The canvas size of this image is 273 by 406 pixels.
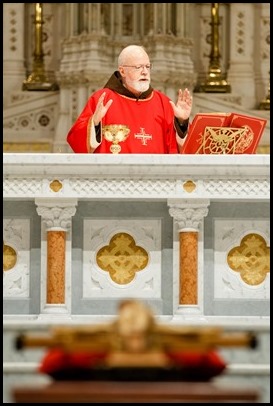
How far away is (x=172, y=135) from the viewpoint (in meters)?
12.4

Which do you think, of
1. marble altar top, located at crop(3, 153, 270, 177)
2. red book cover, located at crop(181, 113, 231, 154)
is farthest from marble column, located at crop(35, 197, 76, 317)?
red book cover, located at crop(181, 113, 231, 154)

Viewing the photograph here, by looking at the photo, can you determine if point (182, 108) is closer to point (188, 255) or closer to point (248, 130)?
point (248, 130)

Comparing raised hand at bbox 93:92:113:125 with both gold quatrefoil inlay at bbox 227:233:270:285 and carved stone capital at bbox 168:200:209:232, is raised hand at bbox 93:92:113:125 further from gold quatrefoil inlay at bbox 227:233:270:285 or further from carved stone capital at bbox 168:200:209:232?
gold quatrefoil inlay at bbox 227:233:270:285

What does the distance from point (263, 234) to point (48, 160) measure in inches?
62.1

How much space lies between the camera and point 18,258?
11445mm

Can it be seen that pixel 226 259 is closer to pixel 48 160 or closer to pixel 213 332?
pixel 48 160

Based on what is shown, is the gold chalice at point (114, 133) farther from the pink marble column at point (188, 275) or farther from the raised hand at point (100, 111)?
the pink marble column at point (188, 275)

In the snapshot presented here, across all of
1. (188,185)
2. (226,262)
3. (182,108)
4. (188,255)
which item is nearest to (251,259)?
(226,262)

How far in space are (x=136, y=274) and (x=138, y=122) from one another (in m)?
1.43

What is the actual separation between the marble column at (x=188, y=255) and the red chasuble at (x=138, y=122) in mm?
955

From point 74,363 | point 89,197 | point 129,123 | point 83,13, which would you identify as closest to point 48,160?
point 89,197

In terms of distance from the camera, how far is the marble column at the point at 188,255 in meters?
11.3

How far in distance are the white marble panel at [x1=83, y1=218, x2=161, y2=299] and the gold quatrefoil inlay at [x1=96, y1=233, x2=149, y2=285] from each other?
2cm

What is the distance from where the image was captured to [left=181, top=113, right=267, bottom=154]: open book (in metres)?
11.6
